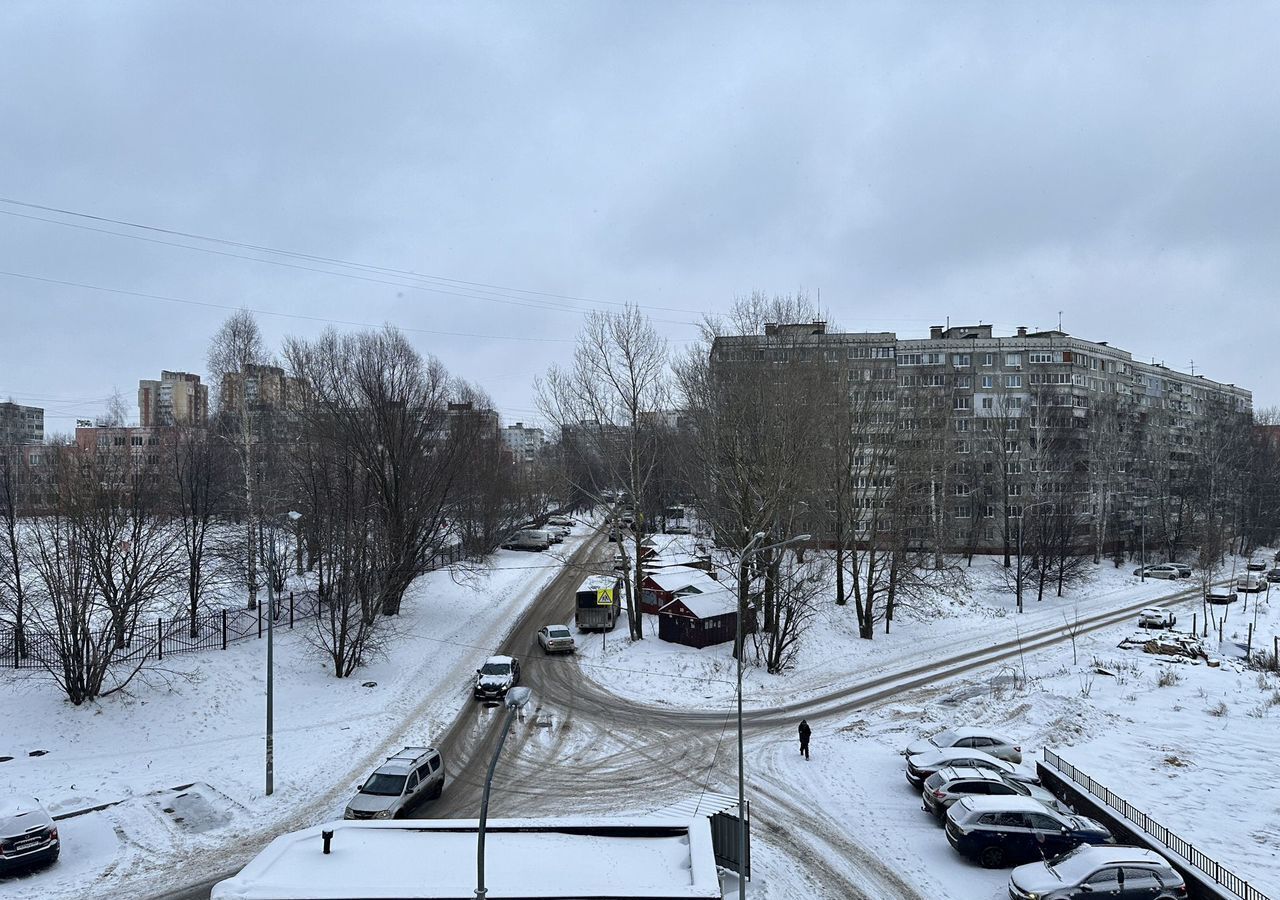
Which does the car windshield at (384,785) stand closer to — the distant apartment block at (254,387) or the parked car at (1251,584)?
the distant apartment block at (254,387)

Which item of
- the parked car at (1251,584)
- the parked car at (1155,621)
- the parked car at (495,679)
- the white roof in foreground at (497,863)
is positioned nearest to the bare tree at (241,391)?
the parked car at (495,679)

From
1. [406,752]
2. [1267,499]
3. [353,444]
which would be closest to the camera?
[406,752]

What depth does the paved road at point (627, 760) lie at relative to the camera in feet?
55.6

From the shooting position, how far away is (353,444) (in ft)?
109

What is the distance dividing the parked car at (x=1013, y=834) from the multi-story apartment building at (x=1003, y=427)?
22851 millimetres

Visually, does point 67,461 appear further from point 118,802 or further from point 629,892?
point 629,892

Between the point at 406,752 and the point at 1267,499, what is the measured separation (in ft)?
285

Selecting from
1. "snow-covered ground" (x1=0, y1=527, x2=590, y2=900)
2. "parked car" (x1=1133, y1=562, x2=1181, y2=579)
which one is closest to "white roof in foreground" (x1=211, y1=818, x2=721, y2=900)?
"snow-covered ground" (x1=0, y1=527, x2=590, y2=900)

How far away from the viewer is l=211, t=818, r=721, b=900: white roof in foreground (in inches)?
420

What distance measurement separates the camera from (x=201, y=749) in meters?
21.6

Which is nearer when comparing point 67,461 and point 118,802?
point 118,802

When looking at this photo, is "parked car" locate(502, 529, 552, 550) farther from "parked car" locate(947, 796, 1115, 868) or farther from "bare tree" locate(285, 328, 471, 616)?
"parked car" locate(947, 796, 1115, 868)

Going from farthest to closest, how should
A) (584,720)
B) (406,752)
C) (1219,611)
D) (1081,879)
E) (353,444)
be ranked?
(1219,611) < (353,444) < (584,720) < (406,752) < (1081,879)

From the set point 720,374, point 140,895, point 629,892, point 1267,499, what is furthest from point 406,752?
point 1267,499
